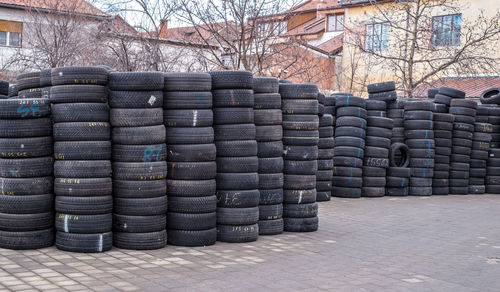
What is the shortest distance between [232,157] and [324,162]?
6251 millimetres

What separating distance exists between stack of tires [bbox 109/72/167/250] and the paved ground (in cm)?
34

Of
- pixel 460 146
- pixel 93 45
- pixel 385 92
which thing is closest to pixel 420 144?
pixel 460 146

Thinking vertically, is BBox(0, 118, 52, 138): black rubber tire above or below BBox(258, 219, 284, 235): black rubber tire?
above

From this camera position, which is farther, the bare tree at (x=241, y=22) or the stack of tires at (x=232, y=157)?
the bare tree at (x=241, y=22)

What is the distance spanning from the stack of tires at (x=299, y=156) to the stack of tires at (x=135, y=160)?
9.08 ft

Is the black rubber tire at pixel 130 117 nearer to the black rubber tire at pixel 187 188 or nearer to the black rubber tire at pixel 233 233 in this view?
the black rubber tire at pixel 187 188

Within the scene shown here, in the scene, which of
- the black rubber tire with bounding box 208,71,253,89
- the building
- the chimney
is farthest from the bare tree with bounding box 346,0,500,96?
the black rubber tire with bounding box 208,71,253,89

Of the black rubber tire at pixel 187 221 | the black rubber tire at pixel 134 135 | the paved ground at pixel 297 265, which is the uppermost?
the black rubber tire at pixel 134 135

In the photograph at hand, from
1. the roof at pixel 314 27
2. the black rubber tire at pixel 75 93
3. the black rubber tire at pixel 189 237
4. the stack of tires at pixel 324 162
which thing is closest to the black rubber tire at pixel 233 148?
the black rubber tire at pixel 189 237

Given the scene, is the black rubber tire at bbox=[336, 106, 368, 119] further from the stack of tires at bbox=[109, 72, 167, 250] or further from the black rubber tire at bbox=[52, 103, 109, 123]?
the black rubber tire at bbox=[52, 103, 109, 123]

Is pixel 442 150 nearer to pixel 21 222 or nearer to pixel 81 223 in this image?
pixel 81 223

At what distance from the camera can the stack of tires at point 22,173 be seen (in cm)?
782

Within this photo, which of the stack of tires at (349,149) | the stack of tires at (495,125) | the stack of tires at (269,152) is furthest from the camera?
the stack of tires at (495,125)

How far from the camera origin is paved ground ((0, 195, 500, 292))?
6566 mm
